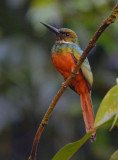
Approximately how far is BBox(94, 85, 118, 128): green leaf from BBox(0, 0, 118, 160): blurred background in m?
2.07

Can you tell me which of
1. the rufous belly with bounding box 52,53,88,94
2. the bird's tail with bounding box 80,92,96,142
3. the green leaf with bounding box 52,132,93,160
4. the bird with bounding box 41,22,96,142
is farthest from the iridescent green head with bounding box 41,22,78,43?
the green leaf with bounding box 52,132,93,160

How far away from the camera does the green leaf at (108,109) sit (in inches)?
38.5

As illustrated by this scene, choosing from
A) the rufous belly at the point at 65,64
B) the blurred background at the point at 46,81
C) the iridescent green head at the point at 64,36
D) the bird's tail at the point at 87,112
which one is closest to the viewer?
the bird's tail at the point at 87,112

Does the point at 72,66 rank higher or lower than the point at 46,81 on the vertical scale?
higher

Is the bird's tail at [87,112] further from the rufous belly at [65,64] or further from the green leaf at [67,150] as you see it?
the green leaf at [67,150]

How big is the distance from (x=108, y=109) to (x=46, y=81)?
2437mm

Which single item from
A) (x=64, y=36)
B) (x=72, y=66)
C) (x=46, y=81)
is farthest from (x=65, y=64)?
(x=46, y=81)

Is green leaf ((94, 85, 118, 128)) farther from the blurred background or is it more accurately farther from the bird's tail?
the blurred background

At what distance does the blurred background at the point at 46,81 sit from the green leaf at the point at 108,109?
2067 mm

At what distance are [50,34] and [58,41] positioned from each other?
1442 millimetres

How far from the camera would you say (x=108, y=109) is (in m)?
0.99

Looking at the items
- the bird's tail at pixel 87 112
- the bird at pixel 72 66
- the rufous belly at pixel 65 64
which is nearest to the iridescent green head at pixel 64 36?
the bird at pixel 72 66

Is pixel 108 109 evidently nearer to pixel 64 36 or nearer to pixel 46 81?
pixel 64 36

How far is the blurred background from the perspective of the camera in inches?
128
